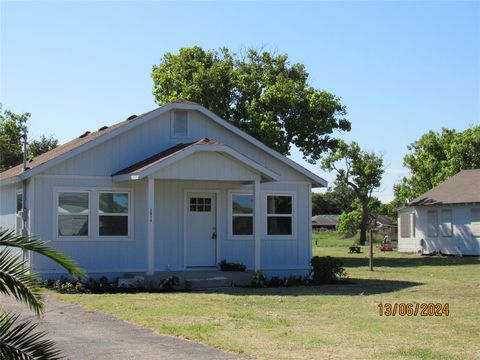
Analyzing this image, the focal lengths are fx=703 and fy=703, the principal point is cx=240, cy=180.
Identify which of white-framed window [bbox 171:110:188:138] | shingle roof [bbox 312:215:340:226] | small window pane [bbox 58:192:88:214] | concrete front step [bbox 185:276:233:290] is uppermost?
white-framed window [bbox 171:110:188:138]

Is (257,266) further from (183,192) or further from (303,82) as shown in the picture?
(303,82)

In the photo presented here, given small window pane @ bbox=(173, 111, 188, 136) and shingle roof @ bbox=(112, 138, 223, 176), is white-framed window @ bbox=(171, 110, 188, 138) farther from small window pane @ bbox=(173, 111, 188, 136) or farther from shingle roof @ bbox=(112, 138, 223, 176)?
shingle roof @ bbox=(112, 138, 223, 176)

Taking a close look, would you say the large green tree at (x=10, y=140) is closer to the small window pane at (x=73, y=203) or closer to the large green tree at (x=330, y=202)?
the small window pane at (x=73, y=203)

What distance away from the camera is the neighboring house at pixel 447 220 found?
3369 cm

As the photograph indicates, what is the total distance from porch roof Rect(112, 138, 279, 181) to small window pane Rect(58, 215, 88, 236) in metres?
1.39

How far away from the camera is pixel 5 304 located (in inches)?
543

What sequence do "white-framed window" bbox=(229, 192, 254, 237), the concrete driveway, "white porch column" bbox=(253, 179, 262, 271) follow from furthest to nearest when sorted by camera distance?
"white-framed window" bbox=(229, 192, 254, 237) → "white porch column" bbox=(253, 179, 262, 271) → the concrete driveway

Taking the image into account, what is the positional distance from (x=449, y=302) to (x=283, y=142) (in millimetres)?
18794

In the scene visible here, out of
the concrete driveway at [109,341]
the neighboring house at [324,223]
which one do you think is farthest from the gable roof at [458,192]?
the neighboring house at [324,223]

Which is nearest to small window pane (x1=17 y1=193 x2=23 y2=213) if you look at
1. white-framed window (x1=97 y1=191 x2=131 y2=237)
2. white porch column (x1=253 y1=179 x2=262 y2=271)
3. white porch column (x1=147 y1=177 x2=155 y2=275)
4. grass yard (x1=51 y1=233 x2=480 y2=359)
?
white-framed window (x1=97 y1=191 x2=131 y2=237)

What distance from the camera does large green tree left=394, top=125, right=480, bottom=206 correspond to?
4731cm

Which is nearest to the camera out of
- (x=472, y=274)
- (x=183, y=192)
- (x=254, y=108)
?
(x=183, y=192)

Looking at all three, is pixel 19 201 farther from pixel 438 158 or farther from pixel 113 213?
pixel 438 158

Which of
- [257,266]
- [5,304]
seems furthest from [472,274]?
[5,304]
